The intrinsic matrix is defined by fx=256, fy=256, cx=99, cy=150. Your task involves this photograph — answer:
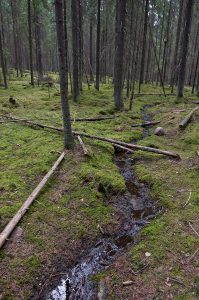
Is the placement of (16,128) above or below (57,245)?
above

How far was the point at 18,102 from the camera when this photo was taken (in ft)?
58.1

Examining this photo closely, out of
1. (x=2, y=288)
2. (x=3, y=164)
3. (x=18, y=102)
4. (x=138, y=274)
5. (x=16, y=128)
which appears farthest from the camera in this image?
(x=18, y=102)

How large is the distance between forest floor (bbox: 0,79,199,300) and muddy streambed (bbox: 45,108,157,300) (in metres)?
0.17

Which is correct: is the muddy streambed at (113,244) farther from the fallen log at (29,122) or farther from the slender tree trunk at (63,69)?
the fallen log at (29,122)

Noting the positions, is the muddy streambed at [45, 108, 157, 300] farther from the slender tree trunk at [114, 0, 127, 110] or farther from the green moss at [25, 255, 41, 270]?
the slender tree trunk at [114, 0, 127, 110]

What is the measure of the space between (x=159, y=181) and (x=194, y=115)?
24.6 ft

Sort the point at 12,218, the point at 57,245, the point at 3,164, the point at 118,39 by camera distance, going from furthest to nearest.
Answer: the point at 118,39
the point at 3,164
the point at 12,218
the point at 57,245

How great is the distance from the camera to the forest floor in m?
4.64

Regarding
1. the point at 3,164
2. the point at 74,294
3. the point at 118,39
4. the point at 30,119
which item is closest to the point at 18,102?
the point at 30,119

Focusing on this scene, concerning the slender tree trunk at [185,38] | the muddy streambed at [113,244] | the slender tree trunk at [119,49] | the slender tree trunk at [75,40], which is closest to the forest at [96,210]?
the muddy streambed at [113,244]

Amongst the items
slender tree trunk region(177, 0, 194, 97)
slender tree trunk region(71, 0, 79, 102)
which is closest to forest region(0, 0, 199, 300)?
slender tree trunk region(71, 0, 79, 102)

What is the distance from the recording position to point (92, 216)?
6391mm

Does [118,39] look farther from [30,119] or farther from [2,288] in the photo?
[2,288]

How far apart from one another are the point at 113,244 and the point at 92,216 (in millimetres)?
961
